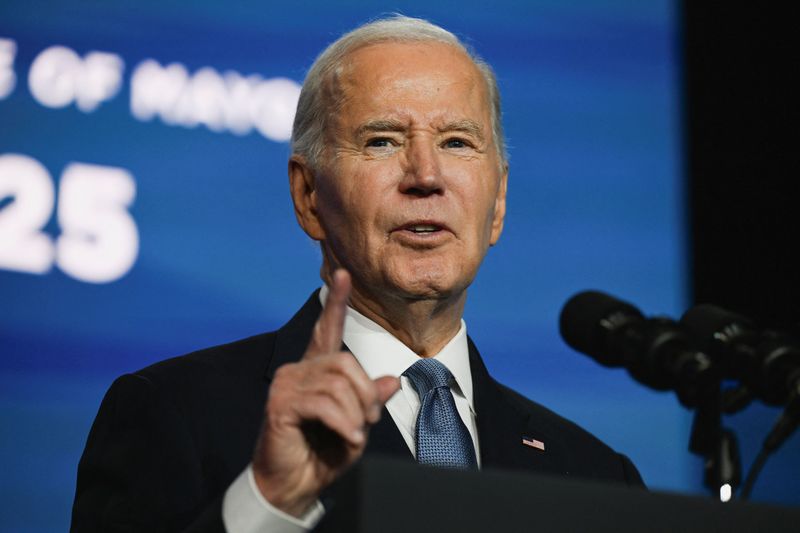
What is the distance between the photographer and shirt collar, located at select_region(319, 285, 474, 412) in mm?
2078

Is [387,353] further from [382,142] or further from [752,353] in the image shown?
[752,353]

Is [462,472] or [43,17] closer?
[462,472]

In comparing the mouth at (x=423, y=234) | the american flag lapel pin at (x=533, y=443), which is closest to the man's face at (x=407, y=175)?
the mouth at (x=423, y=234)

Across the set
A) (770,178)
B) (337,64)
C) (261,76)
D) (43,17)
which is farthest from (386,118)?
(770,178)

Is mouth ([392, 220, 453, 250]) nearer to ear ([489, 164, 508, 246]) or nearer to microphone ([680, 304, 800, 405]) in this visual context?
ear ([489, 164, 508, 246])

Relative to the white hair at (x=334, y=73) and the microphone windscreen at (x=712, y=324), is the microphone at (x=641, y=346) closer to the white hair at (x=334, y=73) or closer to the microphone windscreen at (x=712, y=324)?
the microphone windscreen at (x=712, y=324)

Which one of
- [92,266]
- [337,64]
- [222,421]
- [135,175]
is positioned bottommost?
[222,421]

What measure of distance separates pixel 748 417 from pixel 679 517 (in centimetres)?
263

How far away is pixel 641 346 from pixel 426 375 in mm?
597

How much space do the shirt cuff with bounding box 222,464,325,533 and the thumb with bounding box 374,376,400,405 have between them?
6.6 inches

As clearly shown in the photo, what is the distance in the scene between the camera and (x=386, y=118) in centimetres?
213

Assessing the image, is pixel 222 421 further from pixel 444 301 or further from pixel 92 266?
pixel 92 266

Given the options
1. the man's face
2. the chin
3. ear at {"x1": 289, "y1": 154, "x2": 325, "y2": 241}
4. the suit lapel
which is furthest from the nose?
the suit lapel

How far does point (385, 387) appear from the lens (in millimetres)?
1367
